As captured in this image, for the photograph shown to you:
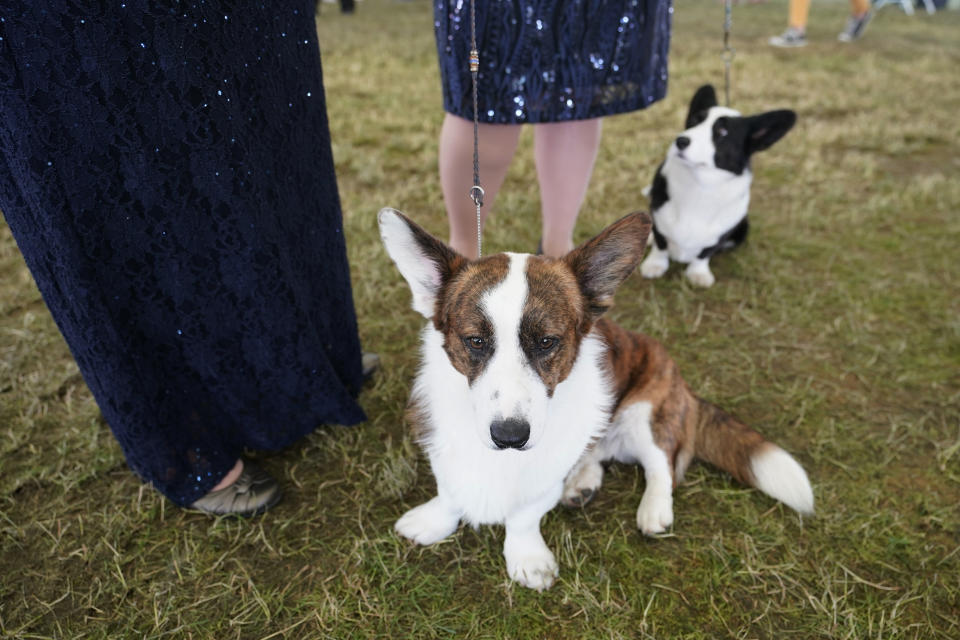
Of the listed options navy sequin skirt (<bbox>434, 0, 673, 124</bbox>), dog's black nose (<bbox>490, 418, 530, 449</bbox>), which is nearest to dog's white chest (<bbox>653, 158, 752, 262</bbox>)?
navy sequin skirt (<bbox>434, 0, 673, 124</bbox>)

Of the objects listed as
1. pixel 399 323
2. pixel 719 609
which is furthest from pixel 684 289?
pixel 719 609

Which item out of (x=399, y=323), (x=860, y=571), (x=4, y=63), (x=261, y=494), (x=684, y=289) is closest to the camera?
(x=4, y=63)

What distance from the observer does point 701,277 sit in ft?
9.96

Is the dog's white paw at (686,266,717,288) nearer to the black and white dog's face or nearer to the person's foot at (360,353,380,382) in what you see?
the black and white dog's face

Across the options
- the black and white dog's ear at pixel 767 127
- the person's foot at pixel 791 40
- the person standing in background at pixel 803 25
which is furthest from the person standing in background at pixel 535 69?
the person standing in background at pixel 803 25

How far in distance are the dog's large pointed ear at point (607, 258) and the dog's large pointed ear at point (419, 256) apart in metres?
0.30

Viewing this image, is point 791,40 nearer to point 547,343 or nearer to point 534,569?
point 547,343

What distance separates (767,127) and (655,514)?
192cm

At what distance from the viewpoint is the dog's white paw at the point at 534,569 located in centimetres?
164

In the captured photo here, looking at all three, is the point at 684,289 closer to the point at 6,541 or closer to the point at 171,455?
the point at 171,455

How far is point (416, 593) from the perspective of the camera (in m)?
1.63

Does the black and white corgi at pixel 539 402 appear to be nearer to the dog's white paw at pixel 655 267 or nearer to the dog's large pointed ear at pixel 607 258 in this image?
the dog's large pointed ear at pixel 607 258

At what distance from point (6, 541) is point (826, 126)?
19.2 ft

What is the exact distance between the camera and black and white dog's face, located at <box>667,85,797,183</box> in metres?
2.80
